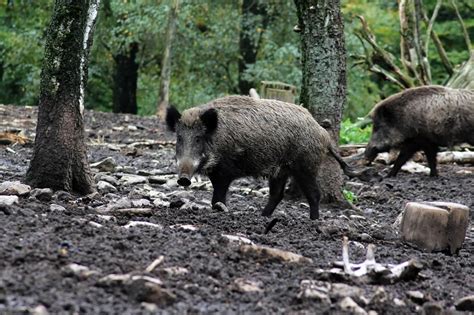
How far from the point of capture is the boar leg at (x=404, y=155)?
1152 cm

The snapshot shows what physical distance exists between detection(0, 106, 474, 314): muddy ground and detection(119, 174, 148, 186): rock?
22.5 inches

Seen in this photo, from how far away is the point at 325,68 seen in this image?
8.02 meters

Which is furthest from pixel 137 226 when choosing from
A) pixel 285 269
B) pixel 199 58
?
pixel 199 58

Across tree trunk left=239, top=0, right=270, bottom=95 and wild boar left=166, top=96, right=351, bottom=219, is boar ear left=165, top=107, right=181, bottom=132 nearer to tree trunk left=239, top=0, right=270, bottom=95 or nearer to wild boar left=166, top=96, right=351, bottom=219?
wild boar left=166, top=96, right=351, bottom=219

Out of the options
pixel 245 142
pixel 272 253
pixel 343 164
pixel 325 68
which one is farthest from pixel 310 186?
pixel 272 253

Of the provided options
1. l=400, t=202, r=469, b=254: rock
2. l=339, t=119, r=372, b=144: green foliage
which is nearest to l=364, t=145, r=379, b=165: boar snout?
l=339, t=119, r=372, b=144: green foliage

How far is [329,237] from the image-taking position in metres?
5.83

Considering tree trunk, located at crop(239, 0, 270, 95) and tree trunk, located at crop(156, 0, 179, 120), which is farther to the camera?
tree trunk, located at crop(239, 0, 270, 95)

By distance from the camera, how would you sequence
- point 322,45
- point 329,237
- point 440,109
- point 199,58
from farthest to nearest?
point 199,58
point 440,109
point 322,45
point 329,237

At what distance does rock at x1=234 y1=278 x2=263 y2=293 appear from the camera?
391 cm

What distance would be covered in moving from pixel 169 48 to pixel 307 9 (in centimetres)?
1389

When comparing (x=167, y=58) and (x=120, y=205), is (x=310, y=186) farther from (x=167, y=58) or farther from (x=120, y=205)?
(x=167, y=58)

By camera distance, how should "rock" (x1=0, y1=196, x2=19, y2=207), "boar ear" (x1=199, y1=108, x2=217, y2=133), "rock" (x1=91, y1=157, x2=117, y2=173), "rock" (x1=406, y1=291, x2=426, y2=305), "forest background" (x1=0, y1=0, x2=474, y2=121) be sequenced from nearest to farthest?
"rock" (x1=406, y1=291, x2=426, y2=305)
"rock" (x1=0, y1=196, x2=19, y2=207)
"boar ear" (x1=199, y1=108, x2=217, y2=133)
"rock" (x1=91, y1=157, x2=117, y2=173)
"forest background" (x1=0, y1=0, x2=474, y2=121)

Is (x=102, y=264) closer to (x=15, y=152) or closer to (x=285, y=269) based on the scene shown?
(x=285, y=269)
